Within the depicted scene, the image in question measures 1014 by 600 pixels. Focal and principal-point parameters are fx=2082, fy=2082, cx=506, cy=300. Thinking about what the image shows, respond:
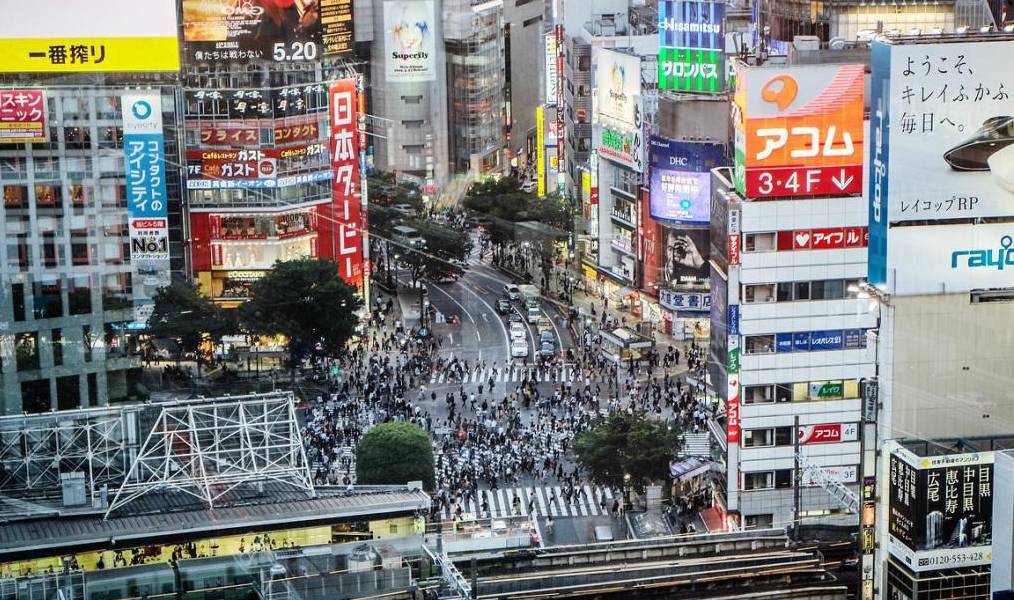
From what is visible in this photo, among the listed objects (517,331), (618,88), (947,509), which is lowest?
(517,331)

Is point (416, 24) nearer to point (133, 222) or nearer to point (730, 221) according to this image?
point (133, 222)

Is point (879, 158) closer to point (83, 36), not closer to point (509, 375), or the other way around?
point (83, 36)

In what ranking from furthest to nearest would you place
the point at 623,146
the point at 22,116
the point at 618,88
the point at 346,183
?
the point at 618,88
the point at 623,146
the point at 346,183
the point at 22,116

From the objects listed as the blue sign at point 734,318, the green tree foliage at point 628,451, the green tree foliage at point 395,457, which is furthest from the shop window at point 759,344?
the green tree foliage at point 395,457

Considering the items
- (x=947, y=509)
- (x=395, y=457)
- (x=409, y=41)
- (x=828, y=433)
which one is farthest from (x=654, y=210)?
(x=947, y=509)

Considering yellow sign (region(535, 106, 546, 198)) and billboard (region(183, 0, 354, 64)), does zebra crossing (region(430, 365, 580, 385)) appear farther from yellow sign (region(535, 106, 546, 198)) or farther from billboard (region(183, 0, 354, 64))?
yellow sign (region(535, 106, 546, 198))

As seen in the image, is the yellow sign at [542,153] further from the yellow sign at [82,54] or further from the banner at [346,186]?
the yellow sign at [82,54]

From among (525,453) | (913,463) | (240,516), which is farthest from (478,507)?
(913,463)
